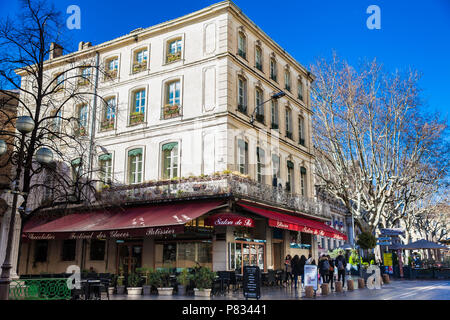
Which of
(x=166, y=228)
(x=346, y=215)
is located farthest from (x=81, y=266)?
(x=346, y=215)

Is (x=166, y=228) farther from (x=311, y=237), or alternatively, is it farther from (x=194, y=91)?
(x=311, y=237)

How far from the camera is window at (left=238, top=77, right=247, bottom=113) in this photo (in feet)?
68.4

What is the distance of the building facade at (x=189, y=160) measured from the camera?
1847 centimetres

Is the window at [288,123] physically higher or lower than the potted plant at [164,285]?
higher

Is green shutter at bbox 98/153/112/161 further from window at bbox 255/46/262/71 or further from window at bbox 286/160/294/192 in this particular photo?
window at bbox 286/160/294/192

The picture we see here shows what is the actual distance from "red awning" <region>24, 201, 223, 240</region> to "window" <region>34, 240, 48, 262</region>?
2.89 m

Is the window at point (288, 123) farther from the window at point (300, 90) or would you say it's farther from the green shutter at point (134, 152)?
the green shutter at point (134, 152)

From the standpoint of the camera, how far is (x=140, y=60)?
2348 cm

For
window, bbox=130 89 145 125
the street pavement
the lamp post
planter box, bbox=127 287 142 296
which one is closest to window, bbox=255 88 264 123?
window, bbox=130 89 145 125

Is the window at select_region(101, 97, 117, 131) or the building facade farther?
the window at select_region(101, 97, 117, 131)

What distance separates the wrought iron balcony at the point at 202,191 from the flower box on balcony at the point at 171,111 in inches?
136

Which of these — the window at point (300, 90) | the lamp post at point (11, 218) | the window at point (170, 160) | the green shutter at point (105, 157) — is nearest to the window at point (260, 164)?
the window at point (170, 160)
